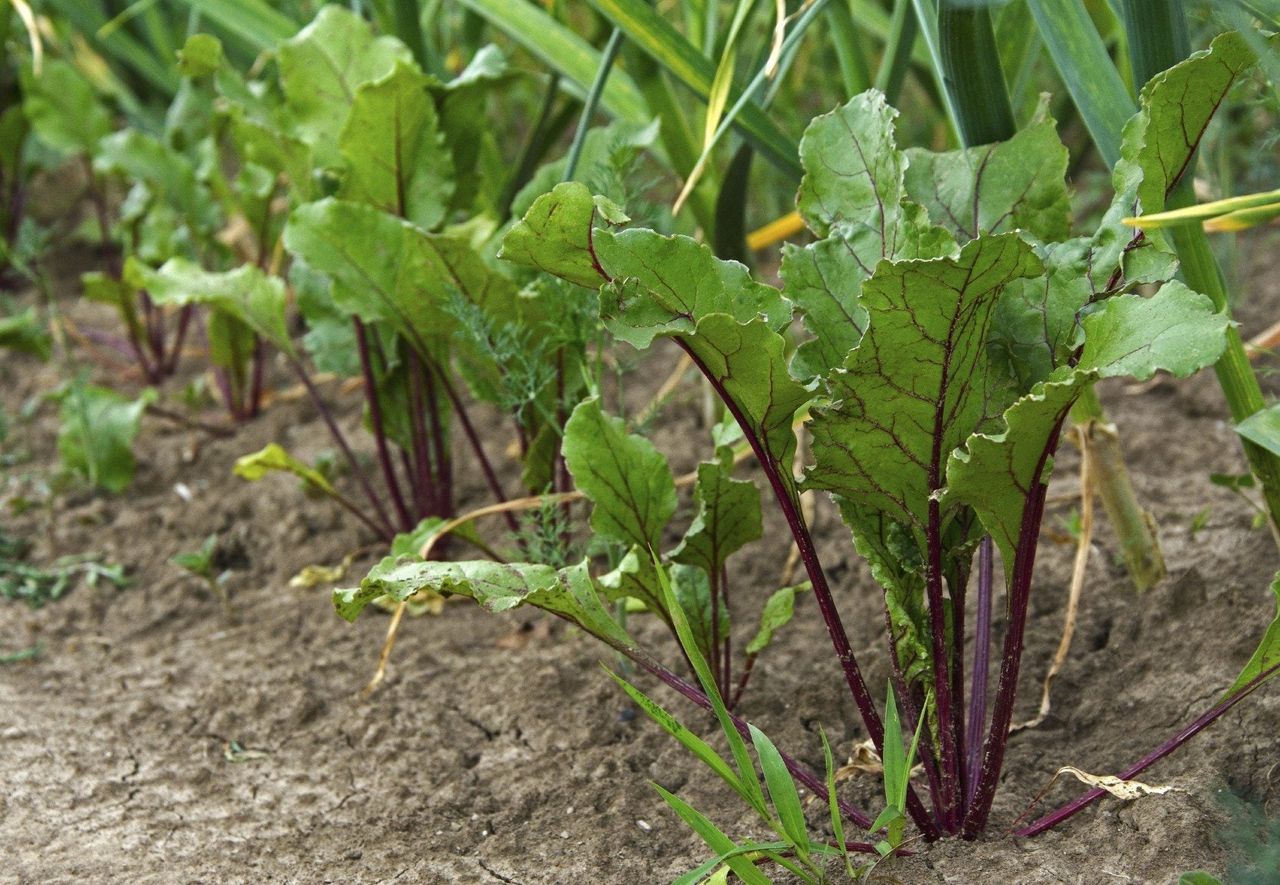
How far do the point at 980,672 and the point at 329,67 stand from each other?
1.16 metres

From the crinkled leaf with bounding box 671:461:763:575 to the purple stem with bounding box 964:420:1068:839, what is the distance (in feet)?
0.91

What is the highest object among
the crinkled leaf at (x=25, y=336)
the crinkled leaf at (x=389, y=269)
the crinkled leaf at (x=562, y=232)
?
the crinkled leaf at (x=562, y=232)

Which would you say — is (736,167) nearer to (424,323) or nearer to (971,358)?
(424,323)

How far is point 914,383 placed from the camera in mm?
1009

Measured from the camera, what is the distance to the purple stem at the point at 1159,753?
1064 mm

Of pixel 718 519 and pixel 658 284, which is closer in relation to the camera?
pixel 658 284

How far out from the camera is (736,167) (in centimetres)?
159

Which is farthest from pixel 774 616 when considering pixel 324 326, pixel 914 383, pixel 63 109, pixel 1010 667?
pixel 63 109

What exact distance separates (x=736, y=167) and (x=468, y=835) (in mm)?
849

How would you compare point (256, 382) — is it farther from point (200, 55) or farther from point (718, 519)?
point (718, 519)

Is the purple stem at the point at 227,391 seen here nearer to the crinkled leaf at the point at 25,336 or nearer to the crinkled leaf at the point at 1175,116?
the crinkled leaf at the point at 25,336

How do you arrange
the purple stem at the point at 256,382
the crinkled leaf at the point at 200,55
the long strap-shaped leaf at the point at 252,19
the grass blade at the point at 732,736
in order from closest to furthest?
the grass blade at the point at 732,736
the crinkled leaf at the point at 200,55
the long strap-shaped leaf at the point at 252,19
the purple stem at the point at 256,382

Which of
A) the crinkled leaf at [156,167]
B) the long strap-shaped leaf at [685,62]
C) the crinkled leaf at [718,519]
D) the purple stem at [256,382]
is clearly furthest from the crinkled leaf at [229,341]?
the crinkled leaf at [718,519]

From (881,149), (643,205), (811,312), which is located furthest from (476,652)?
(881,149)
